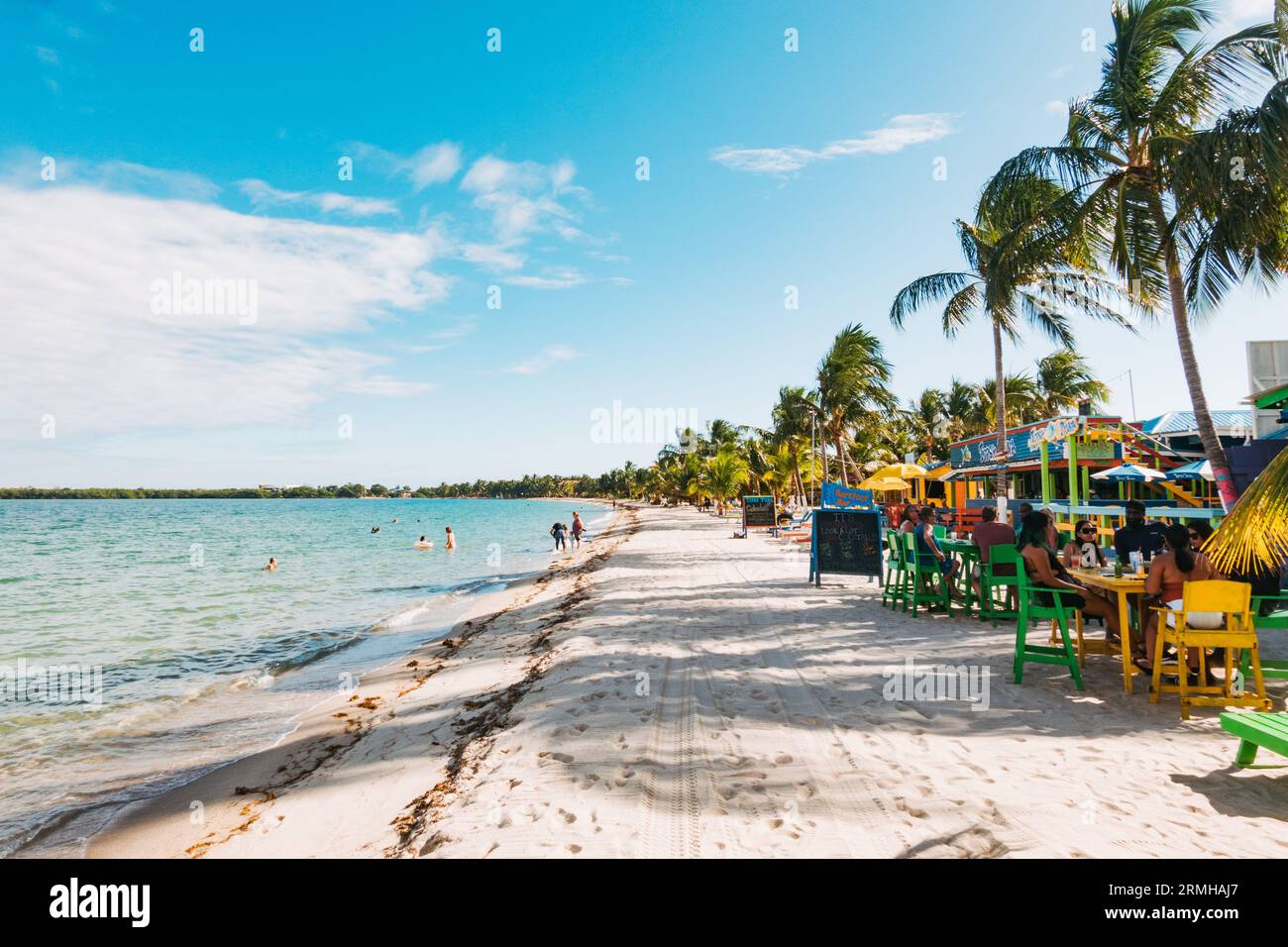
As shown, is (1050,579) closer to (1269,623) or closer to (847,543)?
(1269,623)

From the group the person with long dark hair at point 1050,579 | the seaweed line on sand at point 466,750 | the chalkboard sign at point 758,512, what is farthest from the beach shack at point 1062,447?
the seaweed line on sand at point 466,750

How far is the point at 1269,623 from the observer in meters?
5.11

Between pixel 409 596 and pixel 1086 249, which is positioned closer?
pixel 1086 249

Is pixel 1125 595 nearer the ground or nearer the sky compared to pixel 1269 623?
nearer the sky

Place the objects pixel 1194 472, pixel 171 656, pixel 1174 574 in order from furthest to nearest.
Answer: pixel 1194 472, pixel 171 656, pixel 1174 574

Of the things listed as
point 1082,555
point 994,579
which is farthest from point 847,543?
point 994,579

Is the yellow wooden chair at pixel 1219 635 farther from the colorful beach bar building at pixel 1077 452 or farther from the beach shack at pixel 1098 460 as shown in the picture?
the colorful beach bar building at pixel 1077 452

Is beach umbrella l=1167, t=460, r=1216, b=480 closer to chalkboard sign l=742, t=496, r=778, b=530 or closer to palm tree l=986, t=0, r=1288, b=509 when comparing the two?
palm tree l=986, t=0, r=1288, b=509

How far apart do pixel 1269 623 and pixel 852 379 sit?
81.3ft

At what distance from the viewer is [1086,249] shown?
11.8m

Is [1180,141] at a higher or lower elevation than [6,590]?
higher
